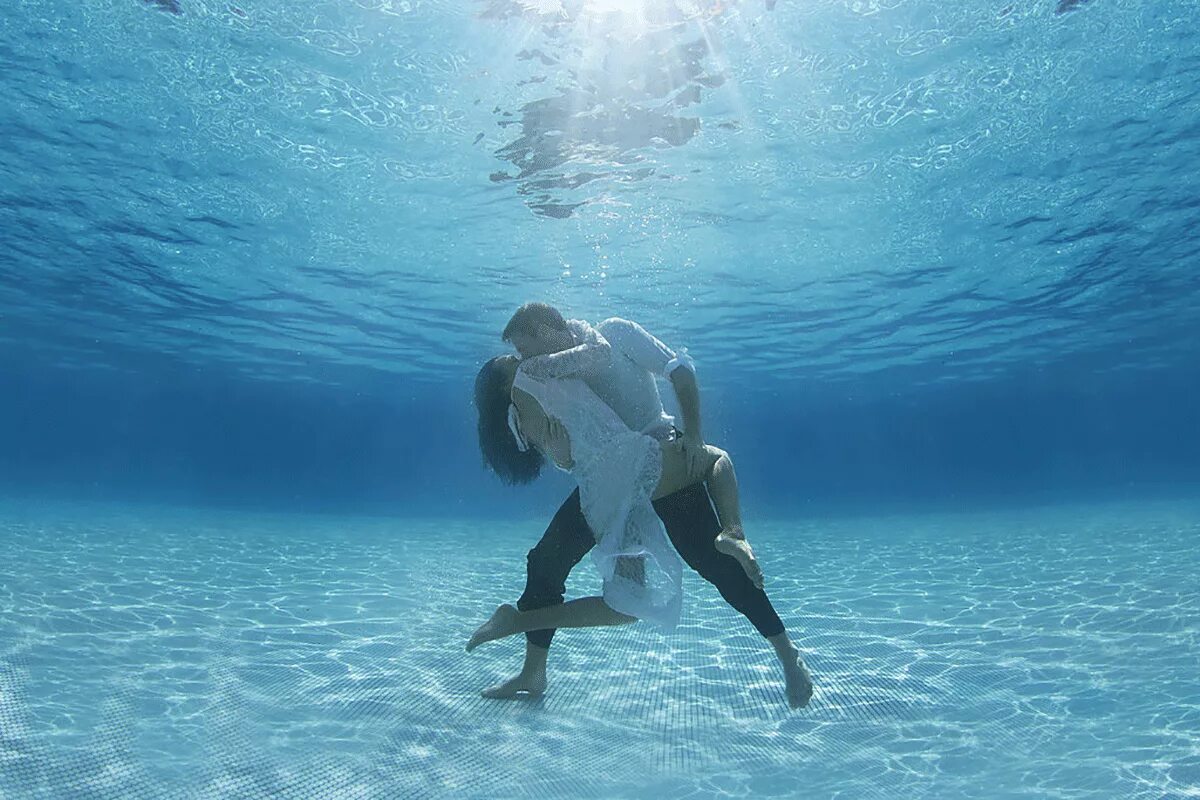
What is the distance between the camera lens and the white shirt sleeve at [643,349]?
428 cm

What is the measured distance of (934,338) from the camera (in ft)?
103

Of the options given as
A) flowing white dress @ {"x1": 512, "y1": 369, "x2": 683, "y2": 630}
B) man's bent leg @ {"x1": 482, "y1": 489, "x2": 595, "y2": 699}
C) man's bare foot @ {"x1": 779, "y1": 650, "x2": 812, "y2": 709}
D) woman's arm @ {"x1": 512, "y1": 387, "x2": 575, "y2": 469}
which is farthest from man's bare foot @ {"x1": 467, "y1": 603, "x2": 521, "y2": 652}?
man's bare foot @ {"x1": 779, "y1": 650, "x2": 812, "y2": 709}

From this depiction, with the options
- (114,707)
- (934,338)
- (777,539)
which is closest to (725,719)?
(114,707)

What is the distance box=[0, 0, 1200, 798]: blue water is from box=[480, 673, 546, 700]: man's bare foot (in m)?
0.12

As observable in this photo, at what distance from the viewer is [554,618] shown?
4.56 meters

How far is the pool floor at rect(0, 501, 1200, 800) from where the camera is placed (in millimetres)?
4066

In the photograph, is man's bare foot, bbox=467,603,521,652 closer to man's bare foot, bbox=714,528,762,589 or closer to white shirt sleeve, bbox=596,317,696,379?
man's bare foot, bbox=714,528,762,589

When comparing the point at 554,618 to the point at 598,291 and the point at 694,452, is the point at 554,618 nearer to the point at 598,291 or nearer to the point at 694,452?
the point at 694,452

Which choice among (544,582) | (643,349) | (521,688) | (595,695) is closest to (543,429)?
(643,349)

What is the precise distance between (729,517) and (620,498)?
0.66m

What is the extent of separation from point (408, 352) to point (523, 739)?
3126 cm

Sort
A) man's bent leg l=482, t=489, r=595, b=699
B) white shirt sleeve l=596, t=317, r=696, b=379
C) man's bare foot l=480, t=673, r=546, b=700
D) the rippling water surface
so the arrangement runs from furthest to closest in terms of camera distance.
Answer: the rippling water surface < man's bare foot l=480, t=673, r=546, b=700 < man's bent leg l=482, t=489, r=595, b=699 < white shirt sleeve l=596, t=317, r=696, b=379

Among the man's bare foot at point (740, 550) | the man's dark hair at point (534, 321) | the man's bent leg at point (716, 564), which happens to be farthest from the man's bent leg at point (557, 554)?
the man's dark hair at point (534, 321)

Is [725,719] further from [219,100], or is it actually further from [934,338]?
[934,338]
